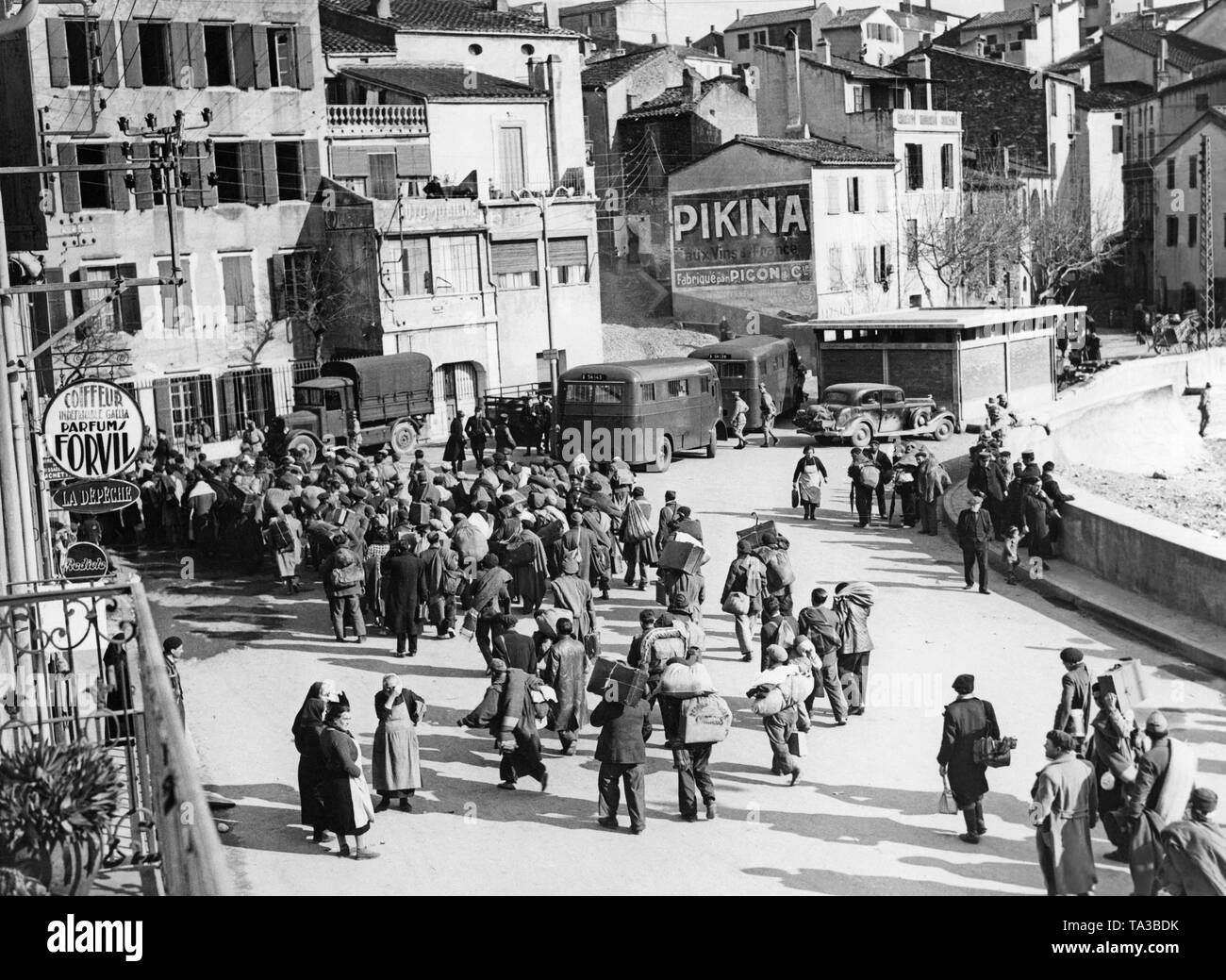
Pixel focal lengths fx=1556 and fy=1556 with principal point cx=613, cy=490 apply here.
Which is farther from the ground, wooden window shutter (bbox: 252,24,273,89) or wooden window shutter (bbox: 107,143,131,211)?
wooden window shutter (bbox: 252,24,273,89)

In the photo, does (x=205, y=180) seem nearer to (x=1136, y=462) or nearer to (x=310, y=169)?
(x=310, y=169)

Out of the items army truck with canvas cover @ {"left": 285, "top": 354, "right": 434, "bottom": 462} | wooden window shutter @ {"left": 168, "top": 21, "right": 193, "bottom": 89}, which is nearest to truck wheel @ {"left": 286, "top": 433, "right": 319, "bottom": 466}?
army truck with canvas cover @ {"left": 285, "top": 354, "right": 434, "bottom": 462}

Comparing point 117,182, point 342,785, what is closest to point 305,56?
point 117,182

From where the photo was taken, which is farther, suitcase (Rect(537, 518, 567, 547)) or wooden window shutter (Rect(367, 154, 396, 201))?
wooden window shutter (Rect(367, 154, 396, 201))

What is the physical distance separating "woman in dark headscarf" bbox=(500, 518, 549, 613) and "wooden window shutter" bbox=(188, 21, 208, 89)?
78.7 ft

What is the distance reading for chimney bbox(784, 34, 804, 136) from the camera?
62.6m

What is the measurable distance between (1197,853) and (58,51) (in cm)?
3488

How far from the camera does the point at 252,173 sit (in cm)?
4138

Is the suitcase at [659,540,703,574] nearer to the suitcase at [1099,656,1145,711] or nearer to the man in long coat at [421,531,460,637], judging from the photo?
the man in long coat at [421,531,460,637]

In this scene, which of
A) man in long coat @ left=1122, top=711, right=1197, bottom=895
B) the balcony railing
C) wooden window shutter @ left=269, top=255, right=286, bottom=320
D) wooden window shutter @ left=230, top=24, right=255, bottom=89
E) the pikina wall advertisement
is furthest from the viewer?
the pikina wall advertisement

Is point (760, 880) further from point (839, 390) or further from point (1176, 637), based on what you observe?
point (839, 390)

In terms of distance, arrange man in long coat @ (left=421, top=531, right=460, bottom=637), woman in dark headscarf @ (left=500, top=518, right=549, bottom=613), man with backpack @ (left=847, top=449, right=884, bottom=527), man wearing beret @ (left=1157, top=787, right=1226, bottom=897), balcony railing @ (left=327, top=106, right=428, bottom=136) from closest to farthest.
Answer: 1. man wearing beret @ (left=1157, top=787, right=1226, bottom=897)
2. man in long coat @ (left=421, top=531, right=460, bottom=637)
3. woman in dark headscarf @ (left=500, top=518, right=549, bottom=613)
4. man with backpack @ (left=847, top=449, right=884, bottom=527)
5. balcony railing @ (left=327, top=106, right=428, bottom=136)

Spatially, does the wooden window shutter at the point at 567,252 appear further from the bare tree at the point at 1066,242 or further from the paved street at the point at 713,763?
the paved street at the point at 713,763

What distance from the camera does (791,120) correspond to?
63.2 metres
